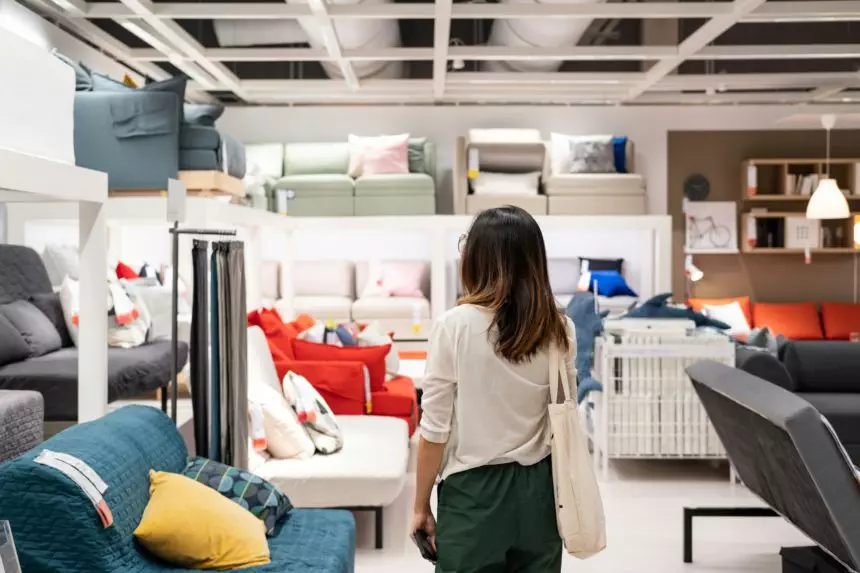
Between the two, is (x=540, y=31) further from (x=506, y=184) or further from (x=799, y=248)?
(x=799, y=248)

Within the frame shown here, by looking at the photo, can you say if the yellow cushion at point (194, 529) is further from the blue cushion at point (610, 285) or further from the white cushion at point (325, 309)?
the blue cushion at point (610, 285)

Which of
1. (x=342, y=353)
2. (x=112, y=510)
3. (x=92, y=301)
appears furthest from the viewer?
(x=342, y=353)

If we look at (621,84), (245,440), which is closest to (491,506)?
(245,440)

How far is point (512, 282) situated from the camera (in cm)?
221

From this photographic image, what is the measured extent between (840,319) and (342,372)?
679cm

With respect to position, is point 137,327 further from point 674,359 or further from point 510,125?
point 510,125

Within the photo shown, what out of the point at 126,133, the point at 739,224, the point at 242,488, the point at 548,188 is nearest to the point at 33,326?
the point at 126,133

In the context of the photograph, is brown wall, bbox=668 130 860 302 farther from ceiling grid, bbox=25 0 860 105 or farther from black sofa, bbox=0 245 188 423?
black sofa, bbox=0 245 188 423

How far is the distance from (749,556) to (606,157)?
5931mm

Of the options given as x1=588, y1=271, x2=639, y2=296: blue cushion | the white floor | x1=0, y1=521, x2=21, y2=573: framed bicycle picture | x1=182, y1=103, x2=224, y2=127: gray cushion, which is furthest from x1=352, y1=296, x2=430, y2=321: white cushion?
x1=0, y1=521, x2=21, y2=573: framed bicycle picture

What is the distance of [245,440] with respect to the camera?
3.74 meters

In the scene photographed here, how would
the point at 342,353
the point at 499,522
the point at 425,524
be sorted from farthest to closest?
the point at 342,353 < the point at 425,524 < the point at 499,522

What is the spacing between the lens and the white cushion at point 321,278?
10.0m

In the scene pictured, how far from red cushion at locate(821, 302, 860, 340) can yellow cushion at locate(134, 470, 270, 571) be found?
8.72 m
